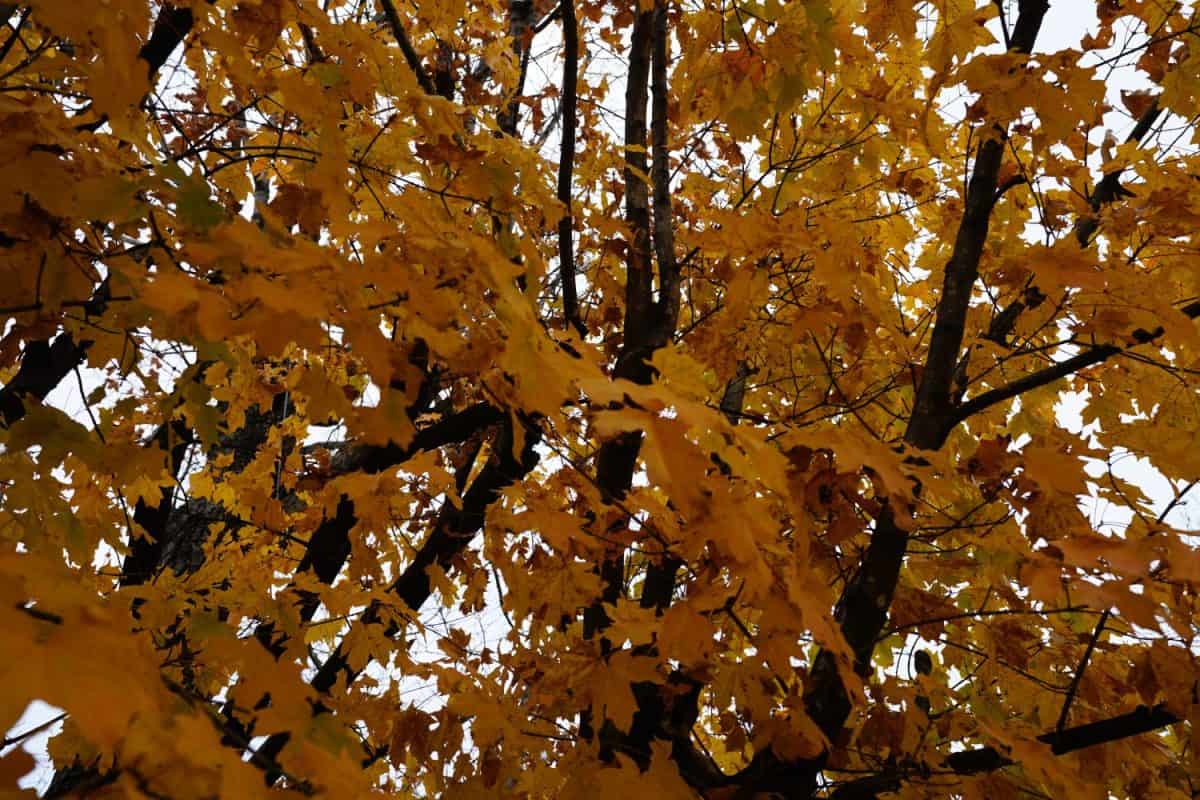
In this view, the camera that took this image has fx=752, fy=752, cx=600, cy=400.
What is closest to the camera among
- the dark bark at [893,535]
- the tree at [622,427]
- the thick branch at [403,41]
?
the tree at [622,427]

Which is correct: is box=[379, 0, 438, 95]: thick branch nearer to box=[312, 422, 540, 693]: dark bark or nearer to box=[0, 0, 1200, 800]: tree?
box=[0, 0, 1200, 800]: tree

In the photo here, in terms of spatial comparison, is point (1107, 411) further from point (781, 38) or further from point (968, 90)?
point (781, 38)

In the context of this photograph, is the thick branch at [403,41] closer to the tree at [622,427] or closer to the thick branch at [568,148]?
the tree at [622,427]

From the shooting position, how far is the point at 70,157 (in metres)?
1.71

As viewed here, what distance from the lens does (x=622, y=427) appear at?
3.02ft

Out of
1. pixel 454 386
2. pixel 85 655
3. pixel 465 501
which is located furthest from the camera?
pixel 454 386

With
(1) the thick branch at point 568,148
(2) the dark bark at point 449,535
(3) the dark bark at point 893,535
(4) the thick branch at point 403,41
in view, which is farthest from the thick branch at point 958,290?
(4) the thick branch at point 403,41

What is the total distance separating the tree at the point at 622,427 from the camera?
1102 mm

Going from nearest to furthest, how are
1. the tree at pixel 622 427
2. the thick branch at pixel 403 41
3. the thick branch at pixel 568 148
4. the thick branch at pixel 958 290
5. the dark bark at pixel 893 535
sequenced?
1. the tree at pixel 622 427
2. the dark bark at pixel 893 535
3. the thick branch at pixel 958 290
4. the thick branch at pixel 568 148
5. the thick branch at pixel 403 41

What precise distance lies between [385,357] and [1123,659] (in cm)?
261

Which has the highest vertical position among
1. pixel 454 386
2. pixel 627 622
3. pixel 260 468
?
pixel 454 386

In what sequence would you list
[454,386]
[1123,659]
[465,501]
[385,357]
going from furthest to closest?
[454,386]
[465,501]
[1123,659]
[385,357]

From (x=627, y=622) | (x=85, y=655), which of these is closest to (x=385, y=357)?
(x=85, y=655)

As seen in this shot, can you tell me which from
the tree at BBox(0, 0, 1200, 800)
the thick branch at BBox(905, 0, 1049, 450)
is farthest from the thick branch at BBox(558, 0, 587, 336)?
the thick branch at BBox(905, 0, 1049, 450)
